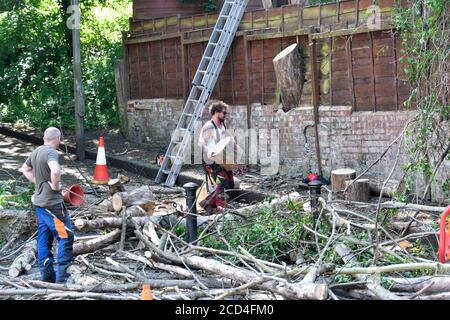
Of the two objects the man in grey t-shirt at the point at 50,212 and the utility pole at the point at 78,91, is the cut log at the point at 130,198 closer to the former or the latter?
the man in grey t-shirt at the point at 50,212

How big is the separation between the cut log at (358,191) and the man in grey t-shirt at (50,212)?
4.30 m

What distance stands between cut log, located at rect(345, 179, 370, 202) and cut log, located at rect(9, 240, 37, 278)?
14.1 ft

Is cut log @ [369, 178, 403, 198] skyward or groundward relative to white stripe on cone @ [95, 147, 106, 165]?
groundward

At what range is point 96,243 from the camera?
873 centimetres

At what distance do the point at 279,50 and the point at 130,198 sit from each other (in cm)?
522

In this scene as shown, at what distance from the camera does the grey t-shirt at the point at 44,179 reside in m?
7.94

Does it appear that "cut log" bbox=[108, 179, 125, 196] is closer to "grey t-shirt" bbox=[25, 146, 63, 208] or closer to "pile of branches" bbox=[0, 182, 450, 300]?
"pile of branches" bbox=[0, 182, 450, 300]

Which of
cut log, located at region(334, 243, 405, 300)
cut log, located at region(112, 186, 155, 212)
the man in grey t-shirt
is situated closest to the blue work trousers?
the man in grey t-shirt

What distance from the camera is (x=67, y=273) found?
7891mm

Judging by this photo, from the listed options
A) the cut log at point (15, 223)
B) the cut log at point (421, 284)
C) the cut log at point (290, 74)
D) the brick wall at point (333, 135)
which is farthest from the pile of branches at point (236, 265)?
the cut log at point (290, 74)

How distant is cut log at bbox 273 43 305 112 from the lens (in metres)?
13.7

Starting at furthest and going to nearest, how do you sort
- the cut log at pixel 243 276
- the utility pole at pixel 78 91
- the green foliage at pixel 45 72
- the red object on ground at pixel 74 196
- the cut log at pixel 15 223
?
the green foliage at pixel 45 72
the utility pole at pixel 78 91
the red object on ground at pixel 74 196
the cut log at pixel 15 223
the cut log at pixel 243 276

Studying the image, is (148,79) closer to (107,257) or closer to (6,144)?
(6,144)
